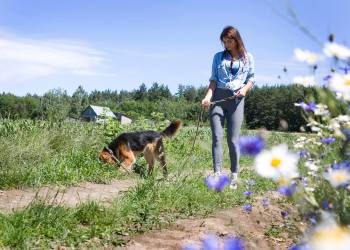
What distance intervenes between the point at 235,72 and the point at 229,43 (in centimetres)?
39

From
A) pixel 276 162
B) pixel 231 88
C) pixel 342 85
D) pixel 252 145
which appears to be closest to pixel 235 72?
pixel 231 88

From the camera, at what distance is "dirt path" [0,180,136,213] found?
4.38m

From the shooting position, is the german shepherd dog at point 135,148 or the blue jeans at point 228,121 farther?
the german shepherd dog at point 135,148

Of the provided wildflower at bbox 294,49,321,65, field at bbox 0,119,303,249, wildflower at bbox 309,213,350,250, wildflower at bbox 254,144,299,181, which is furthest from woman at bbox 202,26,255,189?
wildflower at bbox 309,213,350,250

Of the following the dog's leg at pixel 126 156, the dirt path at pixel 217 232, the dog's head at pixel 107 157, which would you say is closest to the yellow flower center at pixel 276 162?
the dirt path at pixel 217 232

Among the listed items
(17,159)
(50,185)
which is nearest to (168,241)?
(50,185)

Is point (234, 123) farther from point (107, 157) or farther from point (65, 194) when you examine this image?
point (107, 157)

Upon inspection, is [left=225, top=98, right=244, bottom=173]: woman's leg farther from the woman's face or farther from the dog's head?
the dog's head

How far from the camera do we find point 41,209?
3773mm

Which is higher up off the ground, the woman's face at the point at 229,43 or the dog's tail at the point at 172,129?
the woman's face at the point at 229,43

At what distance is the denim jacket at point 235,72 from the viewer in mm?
6262

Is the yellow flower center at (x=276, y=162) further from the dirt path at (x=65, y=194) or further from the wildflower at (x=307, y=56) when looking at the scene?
the dirt path at (x=65, y=194)

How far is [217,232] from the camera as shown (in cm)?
417

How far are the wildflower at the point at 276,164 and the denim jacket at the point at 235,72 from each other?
15.9 ft
